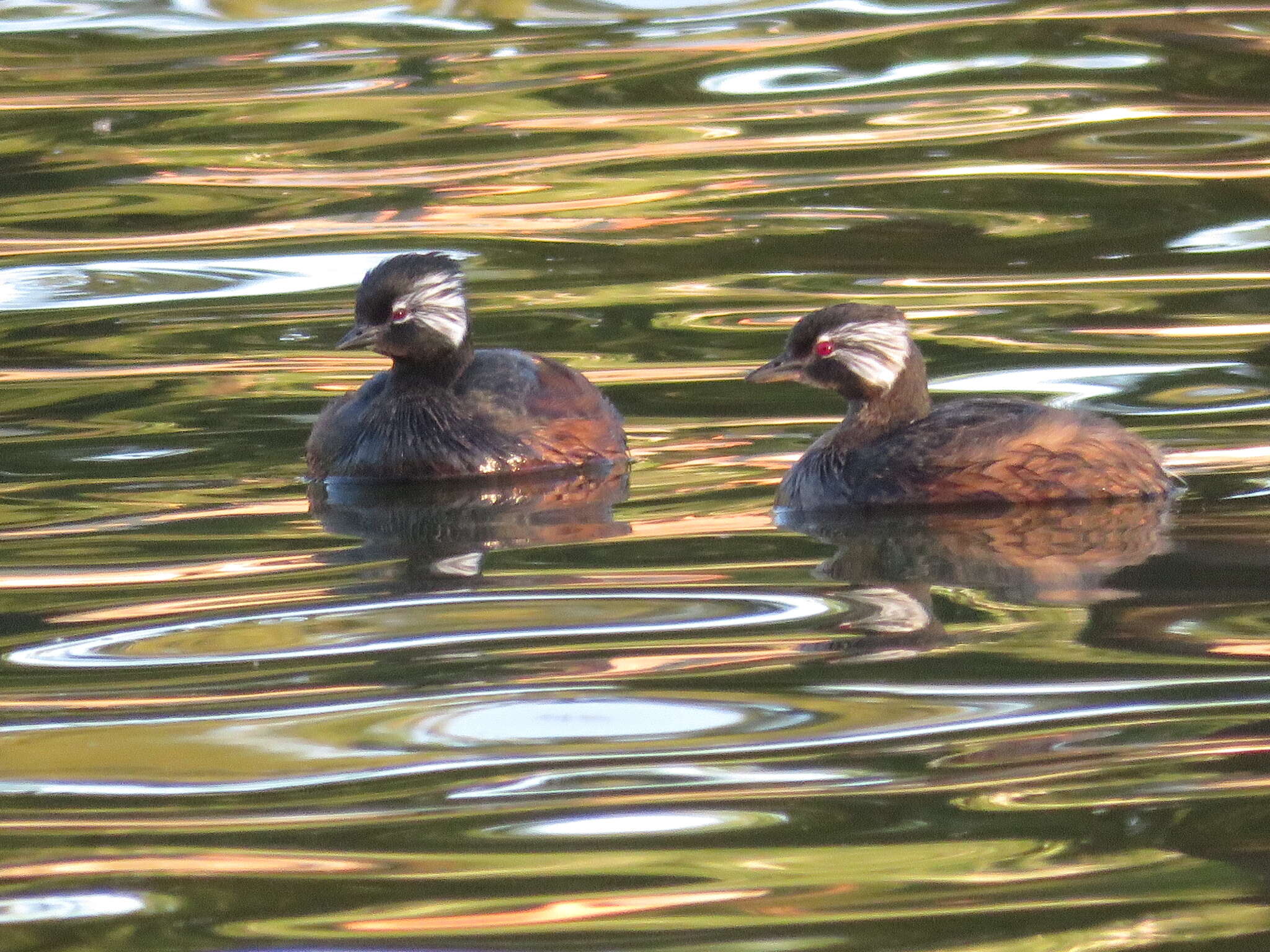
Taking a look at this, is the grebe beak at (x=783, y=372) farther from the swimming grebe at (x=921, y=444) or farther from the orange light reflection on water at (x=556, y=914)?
the orange light reflection on water at (x=556, y=914)

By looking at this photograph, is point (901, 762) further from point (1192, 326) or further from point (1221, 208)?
point (1221, 208)

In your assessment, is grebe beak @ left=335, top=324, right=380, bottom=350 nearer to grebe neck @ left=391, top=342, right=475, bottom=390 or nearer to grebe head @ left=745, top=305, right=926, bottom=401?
grebe neck @ left=391, top=342, right=475, bottom=390

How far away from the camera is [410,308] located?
32.1 ft

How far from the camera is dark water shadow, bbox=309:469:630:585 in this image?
305 inches

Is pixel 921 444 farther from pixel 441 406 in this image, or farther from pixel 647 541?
pixel 441 406

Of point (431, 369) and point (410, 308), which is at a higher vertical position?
point (410, 308)

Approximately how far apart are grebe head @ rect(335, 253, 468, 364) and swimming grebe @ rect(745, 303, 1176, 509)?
172 centimetres

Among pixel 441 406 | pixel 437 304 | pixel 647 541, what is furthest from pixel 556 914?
pixel 437 304

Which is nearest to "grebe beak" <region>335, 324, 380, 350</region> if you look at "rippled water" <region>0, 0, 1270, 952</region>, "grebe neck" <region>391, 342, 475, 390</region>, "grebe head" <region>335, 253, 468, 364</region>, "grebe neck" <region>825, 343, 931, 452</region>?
"grebe head" <region>335, 253, 468, 364</region>

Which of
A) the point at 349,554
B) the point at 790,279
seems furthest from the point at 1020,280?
the point at 349,554

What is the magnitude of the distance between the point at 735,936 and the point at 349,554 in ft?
12.8

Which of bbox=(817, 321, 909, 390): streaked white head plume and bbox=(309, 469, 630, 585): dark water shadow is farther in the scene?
bbox=(817, 321, 909, 390): streaked white head plume

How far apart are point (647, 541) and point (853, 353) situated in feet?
4.39

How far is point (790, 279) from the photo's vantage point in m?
13.2
